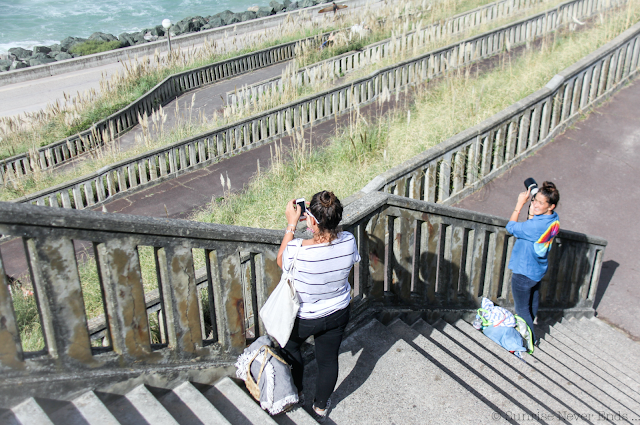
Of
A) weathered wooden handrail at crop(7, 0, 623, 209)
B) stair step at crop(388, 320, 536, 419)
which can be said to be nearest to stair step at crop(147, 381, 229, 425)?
stair step at crop(388, 320, 536, 419)

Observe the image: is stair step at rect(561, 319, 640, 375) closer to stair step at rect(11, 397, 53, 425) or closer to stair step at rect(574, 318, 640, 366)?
stair step at rect(574, 318, 640, 366)

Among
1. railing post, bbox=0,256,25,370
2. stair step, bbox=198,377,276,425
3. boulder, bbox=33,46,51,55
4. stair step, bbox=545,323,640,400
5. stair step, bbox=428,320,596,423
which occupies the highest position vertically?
railing post, bbox=0,256,25,370

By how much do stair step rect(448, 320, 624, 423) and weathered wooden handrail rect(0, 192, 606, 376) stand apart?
464mm

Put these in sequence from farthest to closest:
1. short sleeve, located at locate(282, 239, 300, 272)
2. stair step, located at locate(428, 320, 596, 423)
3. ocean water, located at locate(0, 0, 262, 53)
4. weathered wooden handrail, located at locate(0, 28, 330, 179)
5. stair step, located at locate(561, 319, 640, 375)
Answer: ocean water, located at locate(0, 0, 262, 53) < weathered wooden handrail, located at locate(0, 28, 330, 179) < stair step, located at locate(561, 319, 640, 375) < stair step, located at locate(428, 320, 596, 423) < short sleeve, located at locate(282, 239, 300, 272)

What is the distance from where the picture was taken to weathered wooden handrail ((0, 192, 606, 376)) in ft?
9.14

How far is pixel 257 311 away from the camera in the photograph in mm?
3879

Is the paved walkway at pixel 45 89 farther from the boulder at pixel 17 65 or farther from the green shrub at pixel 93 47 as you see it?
the green shrub at pixel 93 47

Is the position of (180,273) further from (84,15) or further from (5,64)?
(84,15)

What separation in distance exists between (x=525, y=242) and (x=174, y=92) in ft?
57.5

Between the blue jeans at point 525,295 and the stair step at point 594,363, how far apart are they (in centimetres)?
62

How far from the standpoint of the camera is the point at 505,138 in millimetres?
8820

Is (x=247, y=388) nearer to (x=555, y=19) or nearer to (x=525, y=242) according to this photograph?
(x=525, y=242)

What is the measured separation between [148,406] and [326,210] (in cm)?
142

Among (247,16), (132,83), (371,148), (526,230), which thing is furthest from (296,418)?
(247,16)
